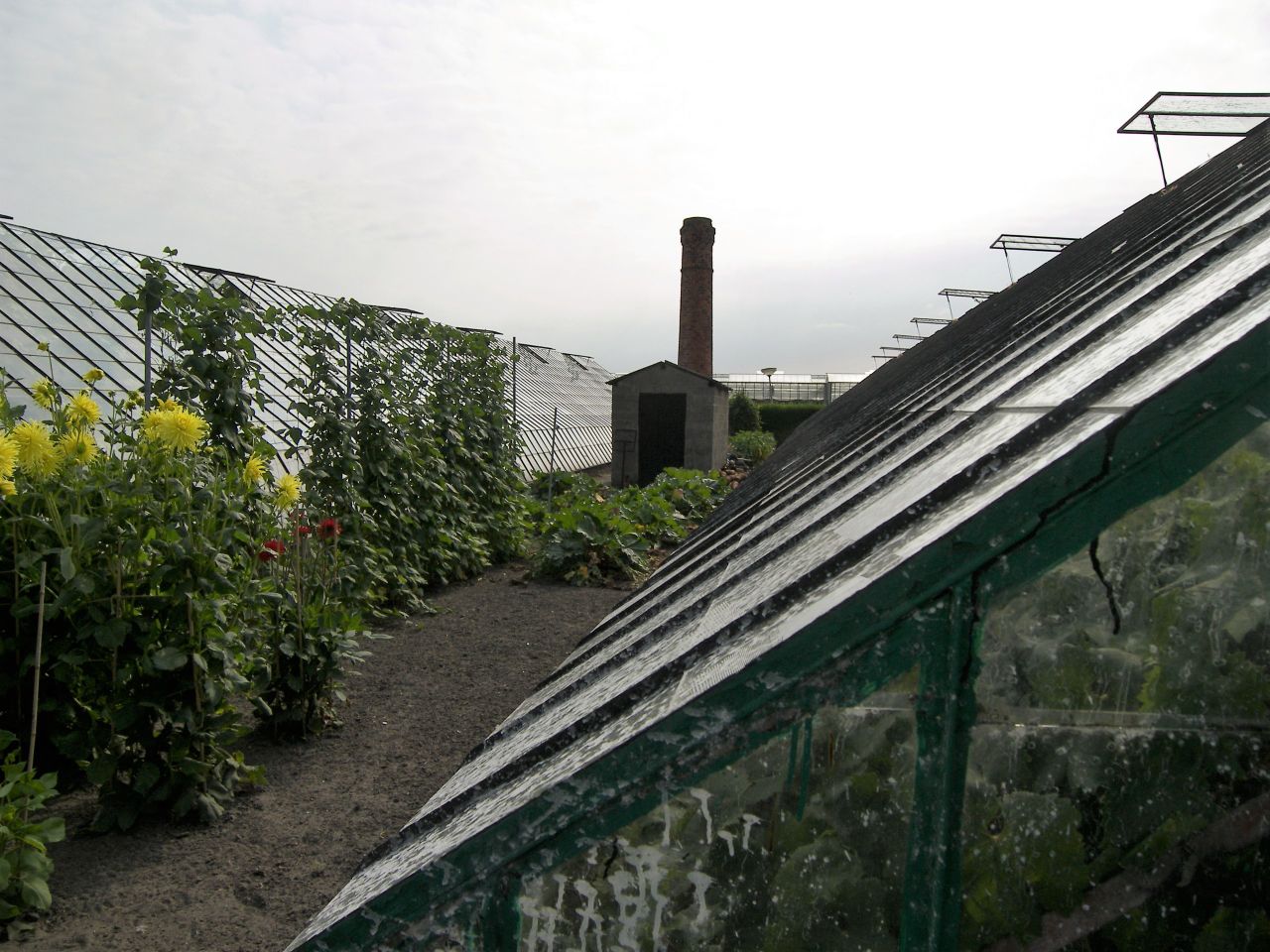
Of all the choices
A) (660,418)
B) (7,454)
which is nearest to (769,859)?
(7,454)

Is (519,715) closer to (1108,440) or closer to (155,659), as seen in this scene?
(1108,440)

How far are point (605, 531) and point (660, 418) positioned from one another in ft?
30.4

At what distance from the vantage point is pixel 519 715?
196 cm

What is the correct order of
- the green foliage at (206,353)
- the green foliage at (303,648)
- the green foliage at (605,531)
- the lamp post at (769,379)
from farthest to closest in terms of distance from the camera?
the lamp post at (769,379) → the green foliage at (605,531) → the green foliage at (206,353) → the green foliage at (303,648)

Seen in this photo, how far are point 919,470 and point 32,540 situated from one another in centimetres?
362

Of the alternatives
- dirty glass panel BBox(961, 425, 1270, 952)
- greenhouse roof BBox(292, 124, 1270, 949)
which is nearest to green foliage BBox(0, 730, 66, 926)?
greenhouse roof BBox(292, 124, 1270, 949)

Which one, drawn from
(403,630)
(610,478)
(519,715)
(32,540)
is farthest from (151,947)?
(610,478)

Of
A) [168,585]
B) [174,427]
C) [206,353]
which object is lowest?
[168,585]

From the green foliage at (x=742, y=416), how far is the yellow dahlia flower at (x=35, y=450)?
1114 inches

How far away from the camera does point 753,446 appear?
26141 millimetres

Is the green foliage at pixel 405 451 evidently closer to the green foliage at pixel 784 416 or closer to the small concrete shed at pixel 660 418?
the small concrete shed at pixel 660 418

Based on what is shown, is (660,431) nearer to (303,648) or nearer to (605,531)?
(605,531)

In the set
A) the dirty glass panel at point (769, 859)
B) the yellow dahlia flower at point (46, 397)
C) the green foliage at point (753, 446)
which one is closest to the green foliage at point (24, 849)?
the yellow dahlia flower at point (46, 397)

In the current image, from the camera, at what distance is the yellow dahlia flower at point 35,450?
3416 mm
